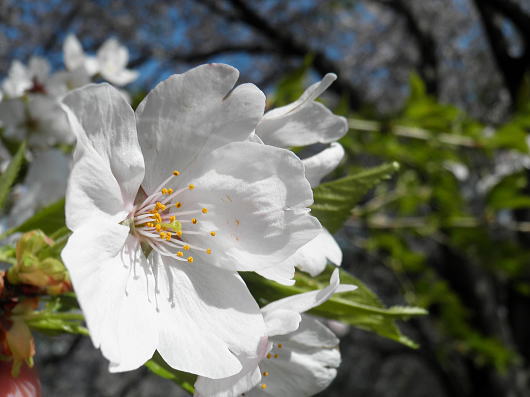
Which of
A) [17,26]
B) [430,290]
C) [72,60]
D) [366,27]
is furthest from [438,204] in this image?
[366,27]

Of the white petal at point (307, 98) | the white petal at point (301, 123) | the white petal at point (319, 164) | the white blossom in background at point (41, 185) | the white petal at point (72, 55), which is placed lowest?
the white petal at point (72, 55)

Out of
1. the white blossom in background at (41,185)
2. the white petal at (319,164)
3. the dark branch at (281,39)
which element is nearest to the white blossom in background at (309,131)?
the white petal at (319,164)

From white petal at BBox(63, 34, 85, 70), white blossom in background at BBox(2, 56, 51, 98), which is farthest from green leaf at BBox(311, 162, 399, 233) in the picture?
white petal at BBox(63, 34, 85, 70)

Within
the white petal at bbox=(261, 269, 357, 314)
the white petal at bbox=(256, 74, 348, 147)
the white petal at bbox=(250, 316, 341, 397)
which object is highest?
the white petal at bbox=(256, 74, 348, 147)

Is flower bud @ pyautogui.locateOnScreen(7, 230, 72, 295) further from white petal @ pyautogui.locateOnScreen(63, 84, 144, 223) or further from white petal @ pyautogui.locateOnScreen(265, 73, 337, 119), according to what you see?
white petal @ pyautogui.locateOnScreen(265, 73, 337, 119)

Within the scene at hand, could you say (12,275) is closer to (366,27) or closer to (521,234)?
(521,234)

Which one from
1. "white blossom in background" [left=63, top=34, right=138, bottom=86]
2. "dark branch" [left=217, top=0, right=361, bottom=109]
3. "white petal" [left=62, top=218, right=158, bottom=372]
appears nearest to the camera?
"white petal" [left=62, top=218, right=158, bottom=372]

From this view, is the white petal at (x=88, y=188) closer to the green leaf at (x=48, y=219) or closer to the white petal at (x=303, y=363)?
the green leaf at (x=48, y=219)
